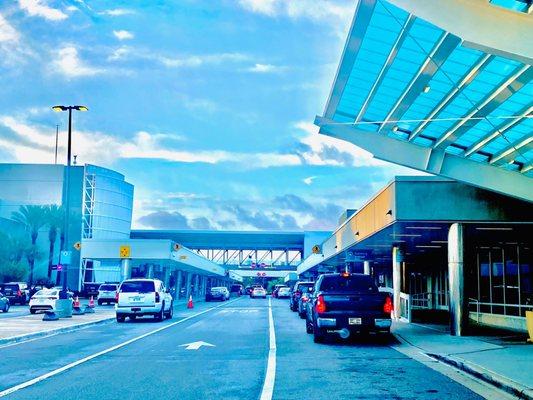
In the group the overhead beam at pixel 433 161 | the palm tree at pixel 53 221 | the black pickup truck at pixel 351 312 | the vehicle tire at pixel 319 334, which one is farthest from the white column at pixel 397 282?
the palm tree at pixel 53 221

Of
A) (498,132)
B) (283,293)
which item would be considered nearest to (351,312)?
(498,132)

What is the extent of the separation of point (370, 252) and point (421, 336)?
63.0 ft

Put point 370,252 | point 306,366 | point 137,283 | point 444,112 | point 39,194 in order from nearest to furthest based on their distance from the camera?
point 306,366 < point 444,112 < point 137,283 < point 370,252 < point 39,194

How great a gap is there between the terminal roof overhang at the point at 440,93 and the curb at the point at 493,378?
5.41 m

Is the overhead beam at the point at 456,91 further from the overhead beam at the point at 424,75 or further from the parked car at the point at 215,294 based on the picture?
the parked car at the point at 215,294

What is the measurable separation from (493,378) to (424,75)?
8.89 metres

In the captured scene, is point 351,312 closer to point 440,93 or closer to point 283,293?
point 440,93

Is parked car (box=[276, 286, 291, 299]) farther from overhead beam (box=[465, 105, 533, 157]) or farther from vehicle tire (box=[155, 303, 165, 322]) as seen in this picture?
overhead beam (box=[465, 105, 533, 157])

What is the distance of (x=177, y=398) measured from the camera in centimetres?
982

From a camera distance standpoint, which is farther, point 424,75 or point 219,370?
point 424,75

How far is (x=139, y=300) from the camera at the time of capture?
30109 millimetres

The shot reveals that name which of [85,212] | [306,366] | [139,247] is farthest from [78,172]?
[306,366]

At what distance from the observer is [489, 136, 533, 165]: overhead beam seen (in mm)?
19641

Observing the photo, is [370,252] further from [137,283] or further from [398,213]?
[398,213]
